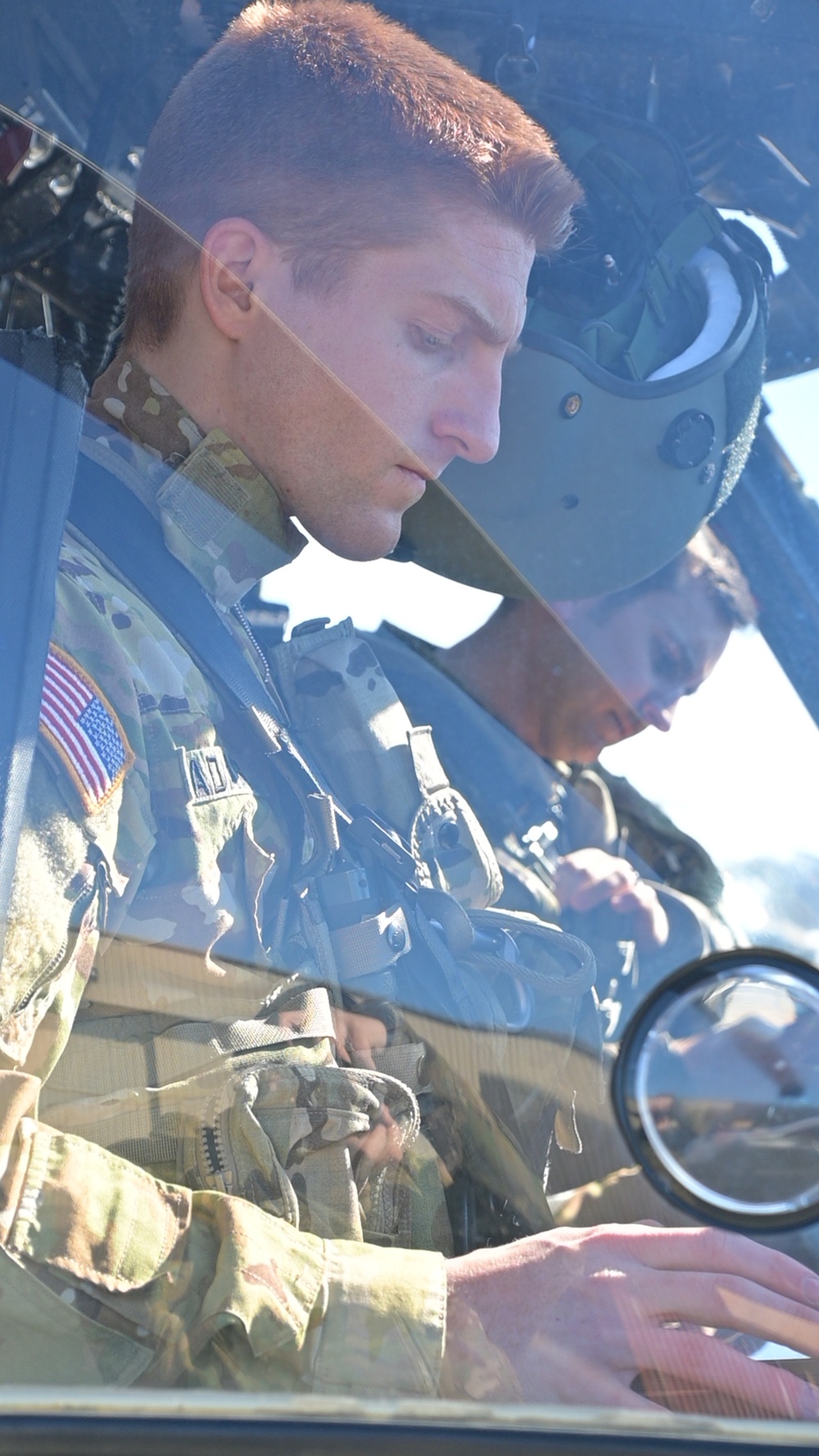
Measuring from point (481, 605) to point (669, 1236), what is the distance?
584 millimetres

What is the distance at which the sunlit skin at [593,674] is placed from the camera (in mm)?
1210

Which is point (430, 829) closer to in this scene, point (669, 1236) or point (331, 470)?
point (331, 470)

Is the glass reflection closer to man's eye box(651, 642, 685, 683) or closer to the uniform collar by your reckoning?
man's eye box(651, 642, 685, 683)

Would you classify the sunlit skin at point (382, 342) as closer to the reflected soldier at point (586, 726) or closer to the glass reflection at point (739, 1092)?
the reflected soldier at point (586, 726)

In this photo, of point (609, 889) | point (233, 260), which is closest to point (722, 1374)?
point (609, 889)

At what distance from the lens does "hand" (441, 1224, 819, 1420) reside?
807 millimetres

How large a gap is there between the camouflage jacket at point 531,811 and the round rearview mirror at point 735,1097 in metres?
0.15

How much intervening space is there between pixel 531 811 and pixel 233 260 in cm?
57

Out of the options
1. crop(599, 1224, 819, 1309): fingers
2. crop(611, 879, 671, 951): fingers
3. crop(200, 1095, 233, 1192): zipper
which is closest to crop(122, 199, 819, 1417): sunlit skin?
crop(599, 1224, 819, 1309): fingers

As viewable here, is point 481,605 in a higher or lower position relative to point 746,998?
higher

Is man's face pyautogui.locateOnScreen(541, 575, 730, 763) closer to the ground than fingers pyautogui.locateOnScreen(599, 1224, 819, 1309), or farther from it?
farther from it

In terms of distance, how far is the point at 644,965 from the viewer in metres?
1.04

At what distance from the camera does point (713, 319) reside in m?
1.22

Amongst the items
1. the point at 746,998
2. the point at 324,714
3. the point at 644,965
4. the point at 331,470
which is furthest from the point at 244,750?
the point at 746,998
